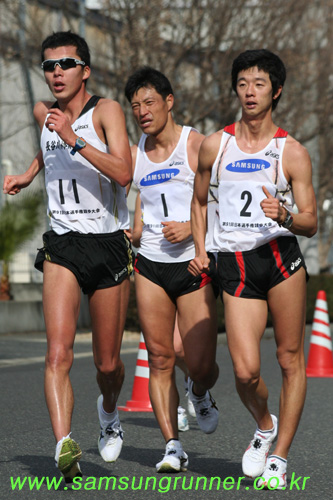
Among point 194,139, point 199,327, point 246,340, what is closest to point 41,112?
point 194,139

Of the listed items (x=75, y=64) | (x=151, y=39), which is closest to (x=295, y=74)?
(x=151, y=39)

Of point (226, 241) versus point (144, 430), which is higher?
point (226, 241)

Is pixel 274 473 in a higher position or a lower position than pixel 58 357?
lower

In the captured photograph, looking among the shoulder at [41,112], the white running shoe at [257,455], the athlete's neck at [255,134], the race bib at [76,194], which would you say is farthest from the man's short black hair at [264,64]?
the white running shoe at [257,455]

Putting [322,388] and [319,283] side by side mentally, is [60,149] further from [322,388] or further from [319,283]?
[319,283]

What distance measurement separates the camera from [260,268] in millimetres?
5586

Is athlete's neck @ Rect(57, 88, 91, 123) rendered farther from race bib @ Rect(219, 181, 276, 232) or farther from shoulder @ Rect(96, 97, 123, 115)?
race bib @ Rect(219, 181, 276, 232)

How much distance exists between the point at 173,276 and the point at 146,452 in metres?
1.34

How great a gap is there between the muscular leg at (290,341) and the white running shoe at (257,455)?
109 millimetres

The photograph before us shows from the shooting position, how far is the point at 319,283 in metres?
24.6

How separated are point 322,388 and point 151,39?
9948mm

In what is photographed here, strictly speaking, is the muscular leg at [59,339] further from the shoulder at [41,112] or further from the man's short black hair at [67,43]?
the man's short black hair at [67,43]

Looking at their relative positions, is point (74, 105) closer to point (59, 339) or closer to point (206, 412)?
point (59, 339)

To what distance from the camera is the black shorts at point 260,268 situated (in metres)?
5.60
